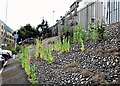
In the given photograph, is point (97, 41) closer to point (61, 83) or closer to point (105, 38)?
point (105, 38)

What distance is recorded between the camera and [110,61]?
645cm

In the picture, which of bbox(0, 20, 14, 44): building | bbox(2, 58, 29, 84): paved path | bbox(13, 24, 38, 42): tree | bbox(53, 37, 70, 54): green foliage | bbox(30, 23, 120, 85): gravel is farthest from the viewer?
bbox(0, 20, 14, 44): building

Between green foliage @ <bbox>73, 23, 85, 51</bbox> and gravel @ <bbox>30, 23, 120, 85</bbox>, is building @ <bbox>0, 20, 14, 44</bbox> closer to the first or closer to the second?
green foliage @ <bbox>73, 23, 85, 51</bbox>

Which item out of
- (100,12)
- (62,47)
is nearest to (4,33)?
(100,12)

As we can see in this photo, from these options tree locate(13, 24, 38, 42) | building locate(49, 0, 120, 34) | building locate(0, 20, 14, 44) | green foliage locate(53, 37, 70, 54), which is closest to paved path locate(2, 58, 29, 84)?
green foliage locate(53, 37, 70, 54)

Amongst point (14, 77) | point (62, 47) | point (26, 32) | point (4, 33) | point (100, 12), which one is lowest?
point (14, 77)

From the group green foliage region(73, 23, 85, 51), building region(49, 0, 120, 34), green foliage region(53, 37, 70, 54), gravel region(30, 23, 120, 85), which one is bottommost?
gravel region(30, 23, 120, 85)

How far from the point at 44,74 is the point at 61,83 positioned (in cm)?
151

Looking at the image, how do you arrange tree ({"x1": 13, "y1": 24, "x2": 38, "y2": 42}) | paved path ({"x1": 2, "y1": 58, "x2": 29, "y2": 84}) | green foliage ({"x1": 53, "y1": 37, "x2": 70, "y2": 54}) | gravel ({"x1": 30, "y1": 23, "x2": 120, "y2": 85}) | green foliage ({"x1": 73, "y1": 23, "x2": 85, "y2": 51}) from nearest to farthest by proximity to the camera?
gravel ({"x1": 30, "y1": 23, "x2": 120, "y2": 85}), paved path ({"x1": 2, "y1": 58, "x2": 29, "y2": 84}), green foliage ({"x1": 53, "y1": 37, "x2": 70, "y2": 54}), green foliage ({"x1": 73, "y1": 23, "x2": 85, "y2": 51}), tree ({"x1": 13, "y1": 24, "x2": 38, "y2": 42})

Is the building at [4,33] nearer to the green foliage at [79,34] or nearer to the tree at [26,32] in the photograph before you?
the tree at [26,32]

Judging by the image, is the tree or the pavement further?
the tree

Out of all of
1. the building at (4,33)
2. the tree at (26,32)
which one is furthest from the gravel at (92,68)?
the building at (4,33)

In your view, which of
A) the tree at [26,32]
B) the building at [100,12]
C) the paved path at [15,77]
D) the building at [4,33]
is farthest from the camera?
the building at [4,33]

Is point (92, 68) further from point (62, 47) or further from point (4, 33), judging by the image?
point (4, 33)
